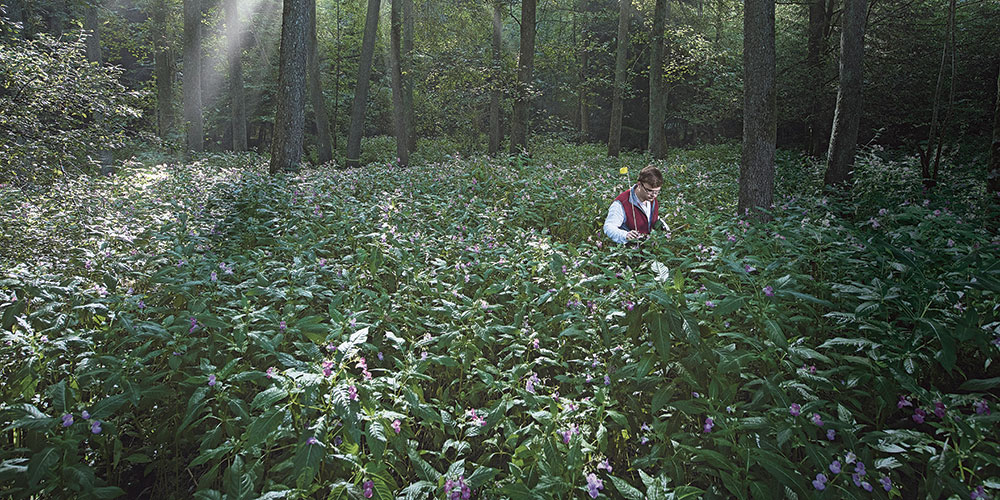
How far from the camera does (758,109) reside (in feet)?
21.4

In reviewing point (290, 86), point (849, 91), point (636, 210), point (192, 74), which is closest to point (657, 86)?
point (849, 91)

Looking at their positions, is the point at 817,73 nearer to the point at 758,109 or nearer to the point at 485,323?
the point at 758,109

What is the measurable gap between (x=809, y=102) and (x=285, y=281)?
48.1 feet

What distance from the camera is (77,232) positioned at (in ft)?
17.1

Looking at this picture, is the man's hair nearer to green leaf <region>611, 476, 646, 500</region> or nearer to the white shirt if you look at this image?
the white shirt

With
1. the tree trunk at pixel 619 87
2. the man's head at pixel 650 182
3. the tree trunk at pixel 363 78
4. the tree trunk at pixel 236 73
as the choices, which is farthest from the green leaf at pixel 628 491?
the tree trunk at pixel 236 73

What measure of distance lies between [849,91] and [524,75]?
758 cm

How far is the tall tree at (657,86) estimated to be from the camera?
51.7 feet

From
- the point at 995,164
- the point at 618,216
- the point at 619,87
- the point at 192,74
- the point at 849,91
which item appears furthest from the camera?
the point at 619,87

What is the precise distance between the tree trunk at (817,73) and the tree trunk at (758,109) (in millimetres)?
7844

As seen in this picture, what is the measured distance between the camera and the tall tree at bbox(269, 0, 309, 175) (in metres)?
9.70

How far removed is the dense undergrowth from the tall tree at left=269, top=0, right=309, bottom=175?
4.64 meters

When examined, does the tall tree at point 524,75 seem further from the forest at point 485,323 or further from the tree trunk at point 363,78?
the tree trunk at point 363,78

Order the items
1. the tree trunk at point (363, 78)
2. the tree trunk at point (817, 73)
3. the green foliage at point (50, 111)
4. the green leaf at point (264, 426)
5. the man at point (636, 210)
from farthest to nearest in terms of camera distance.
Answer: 1. the tree trunk at point (363, 78)
2. the tree trunk at point (817, 73)
3. the green foliage at point (50, 111)
4. the man at point (636, 210)
5. the green leaf at point (264, 426)
